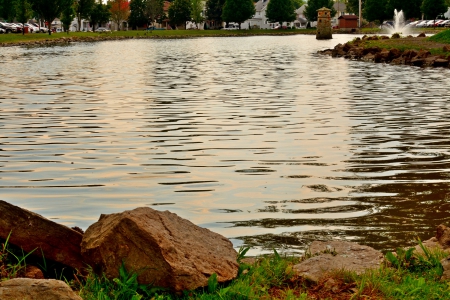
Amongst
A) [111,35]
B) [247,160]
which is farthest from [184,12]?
[247,160]

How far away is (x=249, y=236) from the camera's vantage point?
8453 mm

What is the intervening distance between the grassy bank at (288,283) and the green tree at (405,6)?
124930 millimetres

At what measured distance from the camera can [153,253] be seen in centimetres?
597

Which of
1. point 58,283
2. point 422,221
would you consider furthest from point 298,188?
point 58,283

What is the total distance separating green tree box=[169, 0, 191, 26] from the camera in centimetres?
15888

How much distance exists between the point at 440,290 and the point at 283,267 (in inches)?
54.5

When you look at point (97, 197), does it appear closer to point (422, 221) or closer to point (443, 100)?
point (422, 221)

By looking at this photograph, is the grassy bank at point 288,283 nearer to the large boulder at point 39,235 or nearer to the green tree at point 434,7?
the large boulder at point 39,235

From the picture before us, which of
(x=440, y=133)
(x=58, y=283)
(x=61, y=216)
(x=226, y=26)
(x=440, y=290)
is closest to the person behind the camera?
(x=58, y=283)

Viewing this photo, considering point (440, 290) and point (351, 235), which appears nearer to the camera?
point (440, 290)

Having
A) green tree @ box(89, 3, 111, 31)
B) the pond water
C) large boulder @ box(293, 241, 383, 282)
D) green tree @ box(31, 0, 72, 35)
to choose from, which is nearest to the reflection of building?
green tree @ box(89, 3, 111, 31)

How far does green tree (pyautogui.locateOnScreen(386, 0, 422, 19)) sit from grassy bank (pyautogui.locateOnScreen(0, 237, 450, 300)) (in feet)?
410

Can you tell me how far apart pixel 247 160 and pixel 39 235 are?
6.64 metres

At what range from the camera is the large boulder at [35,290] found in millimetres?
5227
